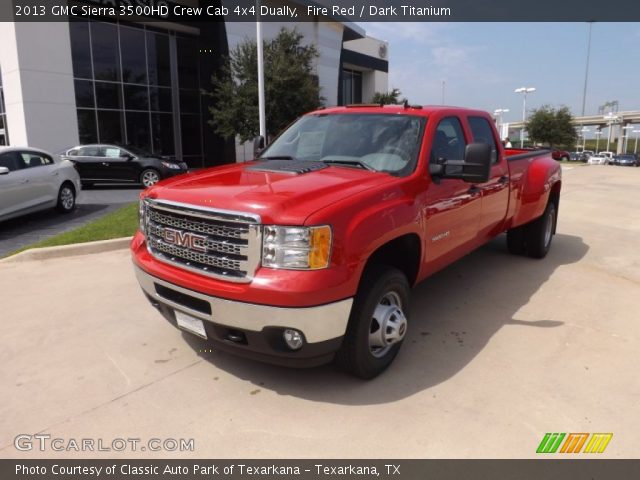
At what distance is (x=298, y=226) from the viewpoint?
2912 millimetres

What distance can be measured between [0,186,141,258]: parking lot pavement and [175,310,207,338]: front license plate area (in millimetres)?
5268

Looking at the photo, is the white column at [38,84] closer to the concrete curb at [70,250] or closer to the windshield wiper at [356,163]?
the concrete curb at [70,250]

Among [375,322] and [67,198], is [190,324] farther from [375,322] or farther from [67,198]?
[67,198]

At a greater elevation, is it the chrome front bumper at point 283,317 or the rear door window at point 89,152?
the rear door window at point 89,152

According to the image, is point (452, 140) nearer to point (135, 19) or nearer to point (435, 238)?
point (435, 238)

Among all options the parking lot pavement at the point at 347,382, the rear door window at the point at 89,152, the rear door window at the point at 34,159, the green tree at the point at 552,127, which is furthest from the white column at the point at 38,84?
the green tree at the point at 552,127

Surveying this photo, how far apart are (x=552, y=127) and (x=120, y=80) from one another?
41.3 m

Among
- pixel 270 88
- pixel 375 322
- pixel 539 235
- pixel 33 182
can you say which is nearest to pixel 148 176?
pixel 270 88

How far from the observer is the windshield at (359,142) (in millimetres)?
3957

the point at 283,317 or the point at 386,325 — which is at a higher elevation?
the point at 283,317

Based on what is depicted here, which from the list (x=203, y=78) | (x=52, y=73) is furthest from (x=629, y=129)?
(x=52, y=73)

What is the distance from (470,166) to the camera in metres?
3.78

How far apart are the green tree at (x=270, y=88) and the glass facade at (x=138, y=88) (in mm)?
4092

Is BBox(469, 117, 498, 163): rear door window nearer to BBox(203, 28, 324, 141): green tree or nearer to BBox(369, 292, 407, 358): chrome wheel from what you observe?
BBox(369, 292, 407, 358): chrome wheel
